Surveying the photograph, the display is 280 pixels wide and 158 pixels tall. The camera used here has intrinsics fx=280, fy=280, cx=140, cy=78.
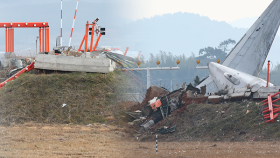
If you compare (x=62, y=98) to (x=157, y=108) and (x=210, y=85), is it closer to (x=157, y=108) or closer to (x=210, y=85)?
(x=157, y=108)

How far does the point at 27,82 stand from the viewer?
1814 centimetres

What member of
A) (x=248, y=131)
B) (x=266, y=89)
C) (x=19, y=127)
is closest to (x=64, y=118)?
(x=19, y=127)

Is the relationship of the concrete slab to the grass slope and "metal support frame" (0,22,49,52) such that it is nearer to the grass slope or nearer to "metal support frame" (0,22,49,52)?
the grass slope

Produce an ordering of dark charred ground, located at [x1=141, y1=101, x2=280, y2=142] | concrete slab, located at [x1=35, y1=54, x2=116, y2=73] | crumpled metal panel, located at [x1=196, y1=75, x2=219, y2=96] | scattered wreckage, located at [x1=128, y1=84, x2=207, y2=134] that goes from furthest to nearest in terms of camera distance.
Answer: crumpled metal panel, located at [x1=196, y1=75, x2=219, y2=96]
concrete slab, located at [x1=35, y1=54, x2=116, y2=73]
scattered wreckage, located at [x1=128, y1=84, x2=207, y2=134]
dark charred ground, located at [x1=141, y1=101, x2=280, y2=142]

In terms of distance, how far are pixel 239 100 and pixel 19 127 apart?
12551mm

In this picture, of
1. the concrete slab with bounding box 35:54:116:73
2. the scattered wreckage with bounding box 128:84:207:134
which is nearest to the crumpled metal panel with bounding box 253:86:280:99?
the scattered wreckage with bounding box 128:84:207:134

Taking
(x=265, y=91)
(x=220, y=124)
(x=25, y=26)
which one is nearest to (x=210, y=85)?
(x=265, y=91)

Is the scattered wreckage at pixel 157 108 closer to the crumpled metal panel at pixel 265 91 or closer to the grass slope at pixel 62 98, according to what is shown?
the grass slope at pixel 62 98

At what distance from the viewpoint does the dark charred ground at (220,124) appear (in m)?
12.8

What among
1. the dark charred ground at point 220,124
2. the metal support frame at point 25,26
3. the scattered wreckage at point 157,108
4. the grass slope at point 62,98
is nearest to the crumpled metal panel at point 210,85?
the scattered wreckage at point 157,108

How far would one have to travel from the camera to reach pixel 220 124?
14180 millimetres

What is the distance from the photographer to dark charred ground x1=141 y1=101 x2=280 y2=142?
1282 cm

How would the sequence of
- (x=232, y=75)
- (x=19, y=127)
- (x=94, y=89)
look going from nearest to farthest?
(x=19, y=127) < (x=94, y=89) < (x=232, y=75)

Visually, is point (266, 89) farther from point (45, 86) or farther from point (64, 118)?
point (45, 86)
